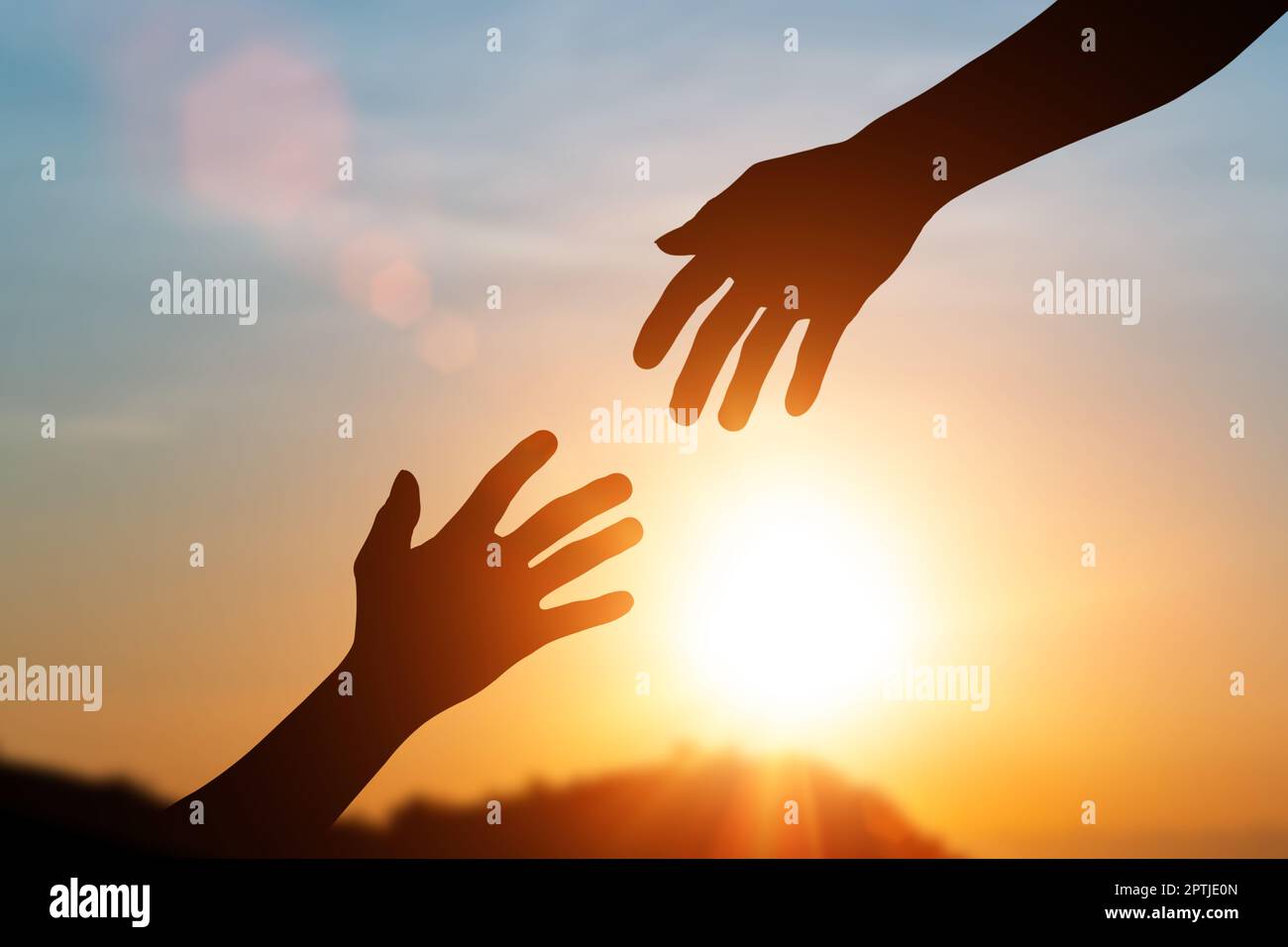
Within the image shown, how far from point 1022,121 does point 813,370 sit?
1755 mm

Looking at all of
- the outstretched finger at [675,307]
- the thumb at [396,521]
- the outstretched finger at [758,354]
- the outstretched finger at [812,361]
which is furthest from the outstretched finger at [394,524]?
the outstretched finger at [812,361]

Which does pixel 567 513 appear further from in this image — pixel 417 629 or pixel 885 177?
pixel 885 177

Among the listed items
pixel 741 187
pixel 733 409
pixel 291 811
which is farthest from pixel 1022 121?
pixel 291 811

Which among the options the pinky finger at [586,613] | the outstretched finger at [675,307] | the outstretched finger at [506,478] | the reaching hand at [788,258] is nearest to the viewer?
the outstretched finger at [506,478]

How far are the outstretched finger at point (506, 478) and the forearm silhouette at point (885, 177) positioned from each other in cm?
70

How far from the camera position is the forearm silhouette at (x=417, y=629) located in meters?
A: 4.71

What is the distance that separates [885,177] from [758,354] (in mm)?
1111

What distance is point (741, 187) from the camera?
5422mm

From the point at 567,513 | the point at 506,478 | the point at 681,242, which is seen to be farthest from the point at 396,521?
the point at 681,242

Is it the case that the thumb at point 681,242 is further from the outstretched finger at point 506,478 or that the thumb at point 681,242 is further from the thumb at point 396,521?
the thumb at point 396,521

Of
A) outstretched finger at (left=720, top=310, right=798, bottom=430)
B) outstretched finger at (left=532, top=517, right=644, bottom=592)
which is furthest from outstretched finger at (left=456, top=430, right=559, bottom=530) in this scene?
outstretched finger at (left=720, top=310, right=798, bottom=430)

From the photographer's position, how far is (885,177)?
5.49 m

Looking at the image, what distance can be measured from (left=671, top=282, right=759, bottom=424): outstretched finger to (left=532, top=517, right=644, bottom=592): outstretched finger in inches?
33.8

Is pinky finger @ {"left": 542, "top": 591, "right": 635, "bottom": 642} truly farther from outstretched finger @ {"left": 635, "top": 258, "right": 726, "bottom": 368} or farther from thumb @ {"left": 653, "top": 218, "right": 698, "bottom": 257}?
thumb @ {"left": 653, "top": 218, "right": 698, "bottom": 257}
